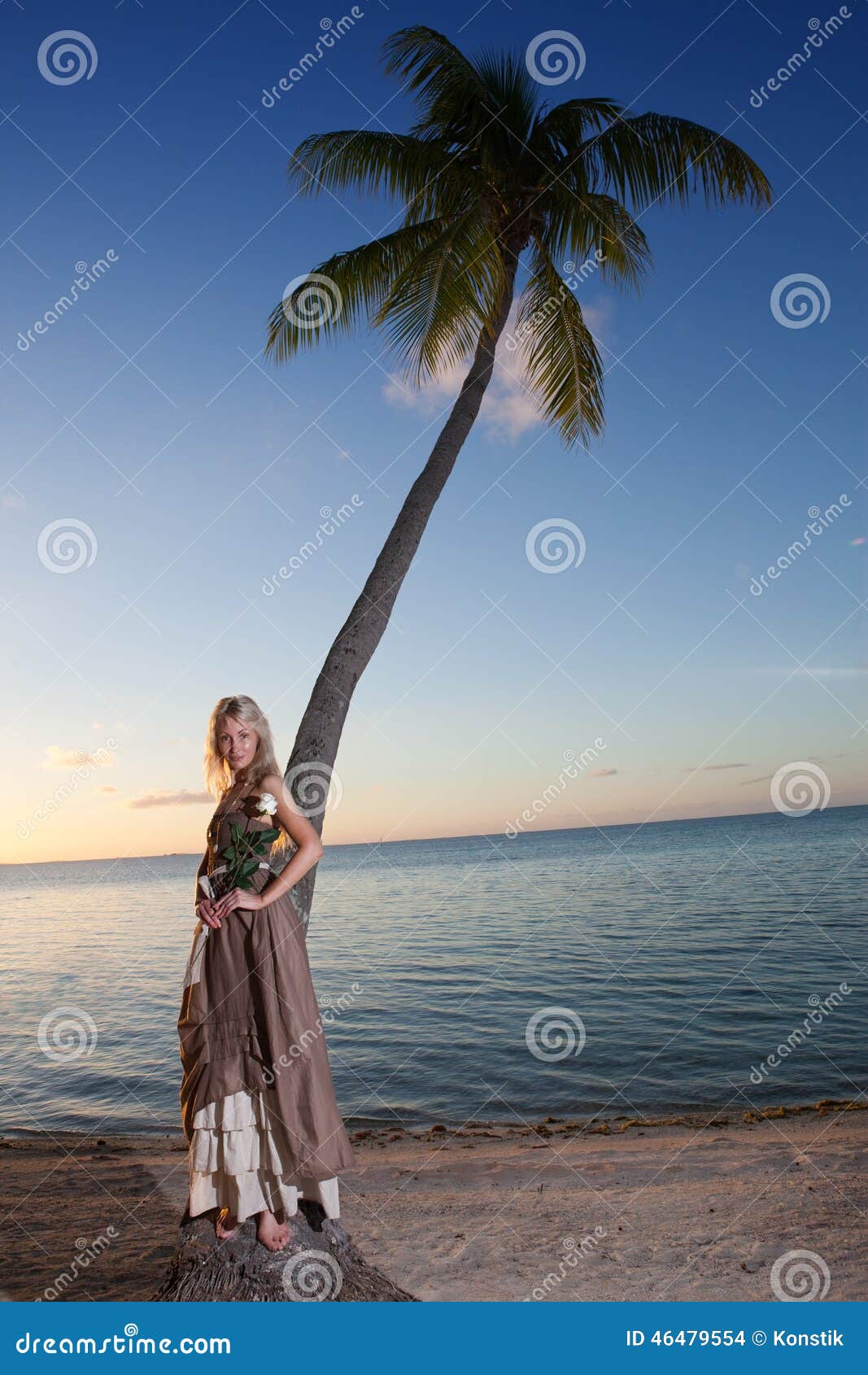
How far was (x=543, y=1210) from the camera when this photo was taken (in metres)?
6.57

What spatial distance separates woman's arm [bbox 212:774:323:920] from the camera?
3.92 metres

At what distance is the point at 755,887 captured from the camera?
42.0 metres

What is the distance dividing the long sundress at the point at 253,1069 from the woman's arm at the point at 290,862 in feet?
0.35

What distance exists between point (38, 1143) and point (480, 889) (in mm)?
45019

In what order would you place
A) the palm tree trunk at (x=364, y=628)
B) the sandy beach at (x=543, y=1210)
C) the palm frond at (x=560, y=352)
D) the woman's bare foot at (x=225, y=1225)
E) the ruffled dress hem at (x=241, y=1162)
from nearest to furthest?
the ruffled dress hem at (x=241, y=1162), the woman's bare foot at (x=225, y=1225), the palm tree trunk at (x=364, y=628), the sandy beach at (x=543, y=1210), the palm frond at (x=560, y=352)

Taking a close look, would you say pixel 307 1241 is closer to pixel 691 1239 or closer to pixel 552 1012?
pixel 691 1239

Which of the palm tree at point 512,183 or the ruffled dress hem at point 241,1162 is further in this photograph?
the palm tree at point 512,183

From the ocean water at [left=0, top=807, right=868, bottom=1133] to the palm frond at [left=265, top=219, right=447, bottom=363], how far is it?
33.1ft

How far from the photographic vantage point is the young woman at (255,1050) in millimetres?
3889

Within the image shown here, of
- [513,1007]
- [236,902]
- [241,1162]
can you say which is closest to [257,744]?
[236,902]

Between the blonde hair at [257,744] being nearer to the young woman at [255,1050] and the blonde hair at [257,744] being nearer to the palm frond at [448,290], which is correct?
the young woman at [255,1050]

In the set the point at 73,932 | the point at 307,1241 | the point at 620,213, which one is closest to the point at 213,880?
the point at 307,1241

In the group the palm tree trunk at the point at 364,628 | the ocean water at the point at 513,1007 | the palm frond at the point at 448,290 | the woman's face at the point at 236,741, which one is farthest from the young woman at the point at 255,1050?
the ocean water at the point at 513,1007

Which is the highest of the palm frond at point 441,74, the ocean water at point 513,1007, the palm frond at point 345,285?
the palm frond at point 441,74
